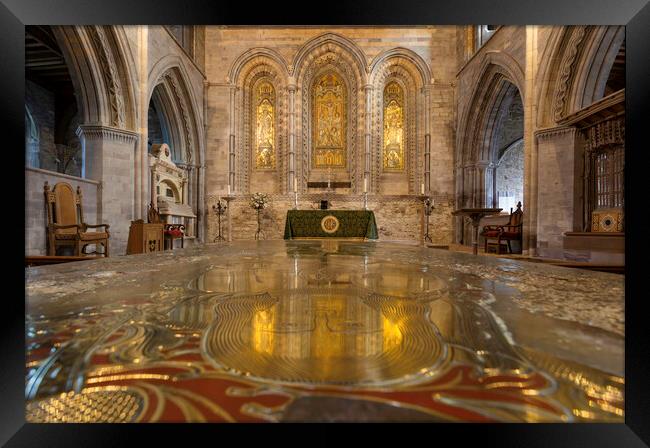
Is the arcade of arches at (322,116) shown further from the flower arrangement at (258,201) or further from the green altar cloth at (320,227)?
the green altar cloth at (320,227)

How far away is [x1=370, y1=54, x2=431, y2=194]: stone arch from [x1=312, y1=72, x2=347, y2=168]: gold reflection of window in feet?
4.24

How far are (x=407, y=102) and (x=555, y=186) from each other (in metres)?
6.87

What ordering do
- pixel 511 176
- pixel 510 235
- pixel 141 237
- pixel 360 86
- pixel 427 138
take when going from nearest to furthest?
pixel 141 237 < pixel 510 235 < pixel 427 138 < pixel 360 86 < pixel 511 176

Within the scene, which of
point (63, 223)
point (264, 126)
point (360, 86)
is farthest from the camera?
point (264, 126)

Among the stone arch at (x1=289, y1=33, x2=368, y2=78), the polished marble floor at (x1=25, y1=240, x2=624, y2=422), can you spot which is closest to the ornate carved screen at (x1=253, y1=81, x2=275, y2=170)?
the stone arch at (x1=289, y1=33, x2=368, y2=78)

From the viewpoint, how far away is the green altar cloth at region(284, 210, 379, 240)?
7379 millimetres

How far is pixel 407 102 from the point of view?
12.3 meters

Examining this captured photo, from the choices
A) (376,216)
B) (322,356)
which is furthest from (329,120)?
(322,356)

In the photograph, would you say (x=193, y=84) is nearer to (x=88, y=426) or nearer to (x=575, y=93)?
(x=575, y=93)

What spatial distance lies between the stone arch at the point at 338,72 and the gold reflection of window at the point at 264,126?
1.15 metres

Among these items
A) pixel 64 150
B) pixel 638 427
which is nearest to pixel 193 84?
pixel 64 150

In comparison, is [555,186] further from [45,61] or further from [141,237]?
[45,61]

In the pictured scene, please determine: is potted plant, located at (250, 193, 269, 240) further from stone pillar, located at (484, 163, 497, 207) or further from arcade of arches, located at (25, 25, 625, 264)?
stone pillar, located at (484, 163, 497, 207)
